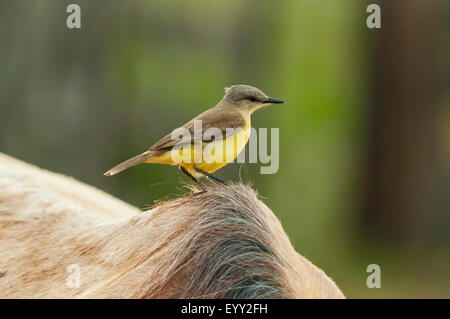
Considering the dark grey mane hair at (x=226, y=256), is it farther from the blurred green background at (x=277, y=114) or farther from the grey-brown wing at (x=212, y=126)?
the blurred green background at (x=277, y=114)

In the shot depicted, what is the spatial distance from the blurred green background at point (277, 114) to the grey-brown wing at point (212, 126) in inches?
286

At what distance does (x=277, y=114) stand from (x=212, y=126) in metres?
15.5

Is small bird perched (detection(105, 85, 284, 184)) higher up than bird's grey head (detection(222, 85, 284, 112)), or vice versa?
bird's grey head (detection(222, 85, 284, 112))

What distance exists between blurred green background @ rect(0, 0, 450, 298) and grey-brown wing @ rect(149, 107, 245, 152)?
7.27 m

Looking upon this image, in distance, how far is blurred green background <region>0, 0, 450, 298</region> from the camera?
1216cm

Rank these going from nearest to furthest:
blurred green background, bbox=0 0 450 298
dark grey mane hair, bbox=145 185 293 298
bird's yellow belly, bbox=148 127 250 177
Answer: dark grey mane hair, bbox=145 185 293 298 < bird's yellow belly, bbox=148 127 250 177 < blurred green background, bbox=0 0 450 298

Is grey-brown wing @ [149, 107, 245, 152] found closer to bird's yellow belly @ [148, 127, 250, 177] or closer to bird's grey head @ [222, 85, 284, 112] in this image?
bird's yellow belly @ [148, 127, 250, 177]

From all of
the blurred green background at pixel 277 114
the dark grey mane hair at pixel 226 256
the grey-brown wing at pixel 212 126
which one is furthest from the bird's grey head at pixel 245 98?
the blurred green background at pixel 277 114

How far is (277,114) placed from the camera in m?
19.0

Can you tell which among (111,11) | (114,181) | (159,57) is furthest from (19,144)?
(159,57)

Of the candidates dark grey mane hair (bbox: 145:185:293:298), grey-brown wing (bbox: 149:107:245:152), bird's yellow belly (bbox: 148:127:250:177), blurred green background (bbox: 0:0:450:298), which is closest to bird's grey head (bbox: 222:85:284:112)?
grey-brown wing (bbox: 149:107:245:152)

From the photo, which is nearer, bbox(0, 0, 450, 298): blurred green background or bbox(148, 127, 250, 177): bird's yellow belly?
bbox(148, 127, 250, 177): bird's yellow belly

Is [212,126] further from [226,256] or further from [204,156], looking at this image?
[226,256]

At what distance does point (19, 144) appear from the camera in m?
Result: 12.9
